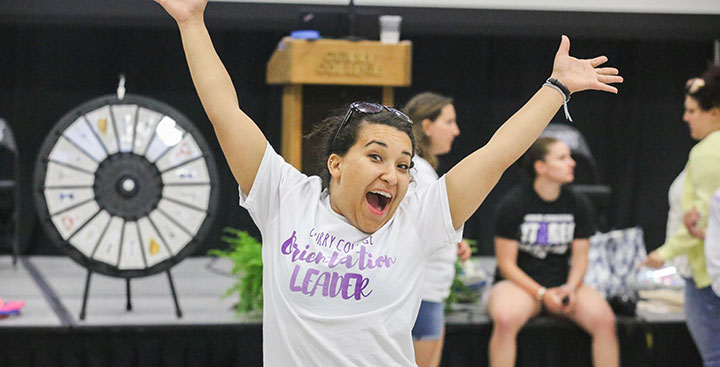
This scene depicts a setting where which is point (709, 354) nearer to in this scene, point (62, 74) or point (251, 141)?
point (251, 141)

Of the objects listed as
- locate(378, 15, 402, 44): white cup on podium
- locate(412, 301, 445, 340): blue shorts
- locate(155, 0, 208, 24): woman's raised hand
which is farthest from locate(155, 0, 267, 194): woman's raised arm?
locate(378, 15, 402, 44): white cup on podium

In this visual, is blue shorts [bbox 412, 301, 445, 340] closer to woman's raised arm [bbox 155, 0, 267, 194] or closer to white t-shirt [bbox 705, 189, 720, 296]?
white t-shirt [bbox 705, 189, 720, 296]

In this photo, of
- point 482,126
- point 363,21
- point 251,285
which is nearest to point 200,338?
point 251,285

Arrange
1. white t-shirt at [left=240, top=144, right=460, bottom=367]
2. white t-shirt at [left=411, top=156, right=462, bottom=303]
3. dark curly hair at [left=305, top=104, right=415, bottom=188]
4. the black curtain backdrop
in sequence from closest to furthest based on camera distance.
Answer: white t-shirt at [left=240, top=144, right=460, bottom=367]
dark curly hair at [left=305, top=104, right=415, bottom=188]
white t-shirt at [left=411, top=156, right=462, bottom=303]
the black curtain backdrop

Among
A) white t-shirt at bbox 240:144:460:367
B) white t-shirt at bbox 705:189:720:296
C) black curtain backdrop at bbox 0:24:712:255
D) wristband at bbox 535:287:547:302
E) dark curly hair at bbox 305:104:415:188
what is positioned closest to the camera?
white t-shirt at bbox 240:144:460:367

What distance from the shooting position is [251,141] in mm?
1657

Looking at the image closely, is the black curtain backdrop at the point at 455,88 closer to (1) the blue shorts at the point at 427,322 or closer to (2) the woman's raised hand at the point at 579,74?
(1) the blue shorts at the point at 427,322

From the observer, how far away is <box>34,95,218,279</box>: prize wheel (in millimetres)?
3914

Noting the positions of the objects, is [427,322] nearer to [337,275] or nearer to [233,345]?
[233,345]

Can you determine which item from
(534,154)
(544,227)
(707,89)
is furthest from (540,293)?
(707,89)

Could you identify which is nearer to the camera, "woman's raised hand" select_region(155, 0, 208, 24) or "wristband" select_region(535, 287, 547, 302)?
"woman's raised hand" select_region(155, 0, 208, 24)

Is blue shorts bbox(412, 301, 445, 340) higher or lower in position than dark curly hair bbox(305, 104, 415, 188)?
lower

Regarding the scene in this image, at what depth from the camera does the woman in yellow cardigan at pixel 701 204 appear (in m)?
3.05

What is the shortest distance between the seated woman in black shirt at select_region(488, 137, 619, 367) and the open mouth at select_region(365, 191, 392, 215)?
2.22 metres
